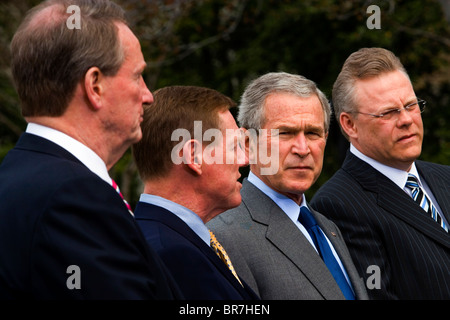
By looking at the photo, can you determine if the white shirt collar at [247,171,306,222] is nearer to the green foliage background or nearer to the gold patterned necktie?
the gold patterned necktie

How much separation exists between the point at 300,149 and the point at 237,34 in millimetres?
10296

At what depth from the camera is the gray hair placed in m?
3.64

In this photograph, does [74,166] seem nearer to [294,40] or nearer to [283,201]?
[283,201]

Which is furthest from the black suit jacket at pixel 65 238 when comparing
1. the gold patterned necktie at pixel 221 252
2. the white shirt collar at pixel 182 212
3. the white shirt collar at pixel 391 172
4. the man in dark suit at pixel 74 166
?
the white shirt collar at pixel 391 172

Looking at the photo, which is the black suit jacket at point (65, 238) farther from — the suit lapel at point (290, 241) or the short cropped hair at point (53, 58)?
the suit lapel at point (290, 241)

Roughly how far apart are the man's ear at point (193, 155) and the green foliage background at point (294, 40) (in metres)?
7.80

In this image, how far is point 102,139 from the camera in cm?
214

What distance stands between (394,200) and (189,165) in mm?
1341

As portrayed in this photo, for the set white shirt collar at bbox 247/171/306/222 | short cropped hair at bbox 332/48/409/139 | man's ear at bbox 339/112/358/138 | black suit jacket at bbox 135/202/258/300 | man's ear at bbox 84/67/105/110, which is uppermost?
short cropped hair at bbox 332/48/409/139

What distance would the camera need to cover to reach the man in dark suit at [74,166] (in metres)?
1.83

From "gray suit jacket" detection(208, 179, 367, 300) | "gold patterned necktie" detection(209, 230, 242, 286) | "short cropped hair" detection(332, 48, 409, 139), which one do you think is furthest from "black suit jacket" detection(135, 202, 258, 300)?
"short cropped hair" detection(332, 48, 409, 139)

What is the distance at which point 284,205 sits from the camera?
3574 millimetres

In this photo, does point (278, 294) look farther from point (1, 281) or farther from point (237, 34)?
point (237, 34)

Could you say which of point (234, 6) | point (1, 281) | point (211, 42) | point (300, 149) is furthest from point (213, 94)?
point (211, 42)
